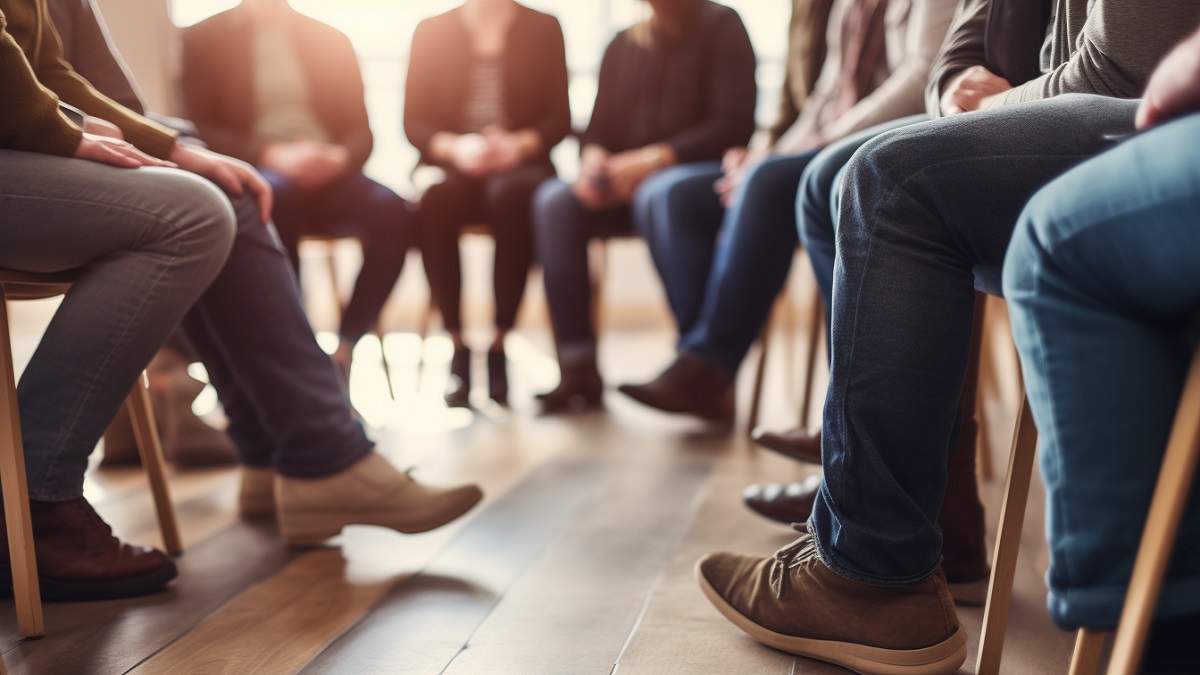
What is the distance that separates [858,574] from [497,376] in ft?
5.38

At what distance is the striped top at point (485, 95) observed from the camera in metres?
2.60

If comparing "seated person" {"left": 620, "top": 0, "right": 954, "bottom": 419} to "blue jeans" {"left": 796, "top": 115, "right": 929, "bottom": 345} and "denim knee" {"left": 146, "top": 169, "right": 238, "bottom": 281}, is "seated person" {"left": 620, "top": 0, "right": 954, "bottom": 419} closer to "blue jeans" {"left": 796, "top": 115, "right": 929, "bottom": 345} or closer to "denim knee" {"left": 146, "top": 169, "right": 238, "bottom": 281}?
"blue jeans" {"left": 796, "top": 115, "right": 929, "bottom": 345}

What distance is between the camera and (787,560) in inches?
34.9

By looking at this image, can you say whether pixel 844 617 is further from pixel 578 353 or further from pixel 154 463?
pixel 578 353

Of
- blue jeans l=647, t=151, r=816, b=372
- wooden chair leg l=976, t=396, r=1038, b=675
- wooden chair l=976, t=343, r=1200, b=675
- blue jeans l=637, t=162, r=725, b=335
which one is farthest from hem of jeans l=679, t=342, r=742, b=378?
wooden chair l=976, t=343, r=1200, b=675

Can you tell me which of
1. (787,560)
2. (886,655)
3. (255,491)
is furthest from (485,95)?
(886,655)

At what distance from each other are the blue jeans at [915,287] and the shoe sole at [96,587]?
0.79 metres

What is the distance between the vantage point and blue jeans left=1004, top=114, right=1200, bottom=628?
57 cm

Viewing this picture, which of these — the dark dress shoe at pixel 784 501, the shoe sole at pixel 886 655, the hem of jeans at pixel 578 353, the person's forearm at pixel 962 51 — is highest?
the person's forearm at pixel 962 51

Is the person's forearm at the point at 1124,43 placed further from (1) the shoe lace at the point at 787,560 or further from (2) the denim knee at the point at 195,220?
(2) the denim knee at the point at 195,220

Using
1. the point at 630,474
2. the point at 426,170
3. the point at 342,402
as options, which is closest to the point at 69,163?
the point at 342,402

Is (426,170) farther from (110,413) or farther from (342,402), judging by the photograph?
(110,413)

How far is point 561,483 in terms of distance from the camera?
156 cm

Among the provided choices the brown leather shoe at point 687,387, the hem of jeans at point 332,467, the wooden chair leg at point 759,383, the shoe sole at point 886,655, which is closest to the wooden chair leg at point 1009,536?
the shoe sole at point 886,655
